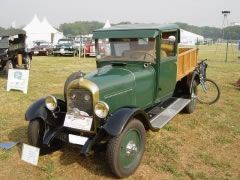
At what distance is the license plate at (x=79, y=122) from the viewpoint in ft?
15.1

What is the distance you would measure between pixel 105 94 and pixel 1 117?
3581mm

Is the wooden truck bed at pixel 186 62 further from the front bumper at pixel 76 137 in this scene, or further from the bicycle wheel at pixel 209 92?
the front bumper at pixel 76 137

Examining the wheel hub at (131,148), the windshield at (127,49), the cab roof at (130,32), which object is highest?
the cab roof at (130,32)

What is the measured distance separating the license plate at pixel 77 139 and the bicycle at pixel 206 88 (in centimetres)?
459

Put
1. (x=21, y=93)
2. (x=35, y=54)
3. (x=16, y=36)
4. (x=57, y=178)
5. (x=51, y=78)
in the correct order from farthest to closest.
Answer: (x=35, y=54) → (x=16, y=36) → (x=51, y=78) → (x=21, y=93) → (x=57, y=178)

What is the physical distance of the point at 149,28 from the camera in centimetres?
571

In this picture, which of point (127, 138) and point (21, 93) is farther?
point (21, 93)

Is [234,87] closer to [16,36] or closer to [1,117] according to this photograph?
[1,117]

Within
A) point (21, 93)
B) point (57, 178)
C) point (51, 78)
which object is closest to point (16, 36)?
point (51, 78)

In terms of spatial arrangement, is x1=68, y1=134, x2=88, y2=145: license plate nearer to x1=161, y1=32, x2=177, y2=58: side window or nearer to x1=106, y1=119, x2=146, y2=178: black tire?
x1=106, y1=119, x2=146, y2=178: black tire

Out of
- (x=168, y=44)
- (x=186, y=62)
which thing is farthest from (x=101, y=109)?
(x=186, y=62)

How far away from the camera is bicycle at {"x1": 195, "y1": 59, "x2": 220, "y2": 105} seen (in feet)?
27.8

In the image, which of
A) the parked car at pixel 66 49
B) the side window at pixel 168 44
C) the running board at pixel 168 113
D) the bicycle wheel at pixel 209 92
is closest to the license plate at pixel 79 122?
the running board at pixel 168 113

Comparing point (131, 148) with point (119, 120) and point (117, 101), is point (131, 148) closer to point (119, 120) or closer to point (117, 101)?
point (119, 120)
